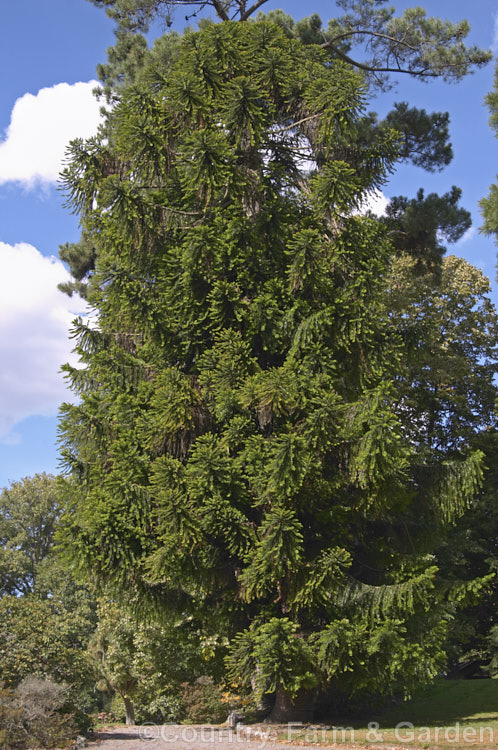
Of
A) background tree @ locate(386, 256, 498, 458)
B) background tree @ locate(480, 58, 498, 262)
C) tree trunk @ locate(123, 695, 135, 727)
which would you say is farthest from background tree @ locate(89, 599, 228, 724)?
background tree @ locate(480, 58, 498, 262)

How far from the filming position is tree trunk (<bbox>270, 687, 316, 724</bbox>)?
400 inches

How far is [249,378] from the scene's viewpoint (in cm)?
1002

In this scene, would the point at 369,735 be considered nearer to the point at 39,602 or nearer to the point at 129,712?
the point at 39,602

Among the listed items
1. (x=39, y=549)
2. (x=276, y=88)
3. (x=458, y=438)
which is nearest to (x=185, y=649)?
(x=458, y=438)

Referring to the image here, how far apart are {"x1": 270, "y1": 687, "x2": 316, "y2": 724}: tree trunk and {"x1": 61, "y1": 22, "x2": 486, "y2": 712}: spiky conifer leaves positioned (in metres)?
1.26

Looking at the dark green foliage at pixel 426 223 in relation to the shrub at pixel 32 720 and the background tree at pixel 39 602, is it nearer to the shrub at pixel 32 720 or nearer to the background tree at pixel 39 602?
the background tree at pixel 39 602

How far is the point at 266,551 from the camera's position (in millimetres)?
8602

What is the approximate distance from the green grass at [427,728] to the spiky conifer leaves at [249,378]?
831mm

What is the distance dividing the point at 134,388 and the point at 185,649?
29.2 feet

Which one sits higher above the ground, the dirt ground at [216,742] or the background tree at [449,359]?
the background tree at [449,359]

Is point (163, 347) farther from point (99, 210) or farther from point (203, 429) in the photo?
point (99, 210)

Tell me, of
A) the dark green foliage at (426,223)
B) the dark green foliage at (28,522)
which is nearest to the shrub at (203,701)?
the dark green foliage at (426,223)

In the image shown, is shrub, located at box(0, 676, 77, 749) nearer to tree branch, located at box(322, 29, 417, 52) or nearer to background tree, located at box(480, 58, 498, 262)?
background tree, located at box(480, 58, 498, 262)

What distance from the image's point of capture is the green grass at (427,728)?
8336 millimetres
